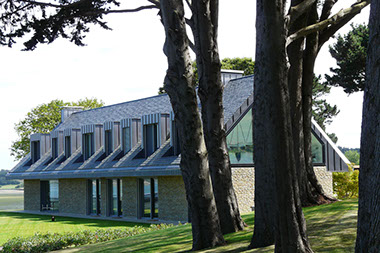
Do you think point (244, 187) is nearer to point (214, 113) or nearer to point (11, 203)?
point (214, 113)

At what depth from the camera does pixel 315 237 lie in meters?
9.65

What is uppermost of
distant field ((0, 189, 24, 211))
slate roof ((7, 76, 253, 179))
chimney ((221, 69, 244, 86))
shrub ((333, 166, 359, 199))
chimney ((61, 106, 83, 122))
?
chimney ((221, 69, 244, 86))

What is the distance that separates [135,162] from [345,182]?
13503mm

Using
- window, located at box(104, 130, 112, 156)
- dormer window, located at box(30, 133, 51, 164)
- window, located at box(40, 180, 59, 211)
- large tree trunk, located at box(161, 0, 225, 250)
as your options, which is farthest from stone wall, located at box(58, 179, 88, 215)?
large tree trunk, located at box(161, 0, 225, 250)

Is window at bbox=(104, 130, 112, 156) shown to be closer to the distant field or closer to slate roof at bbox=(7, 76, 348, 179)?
slate roof at bbox=(7, 76, 348, 179)

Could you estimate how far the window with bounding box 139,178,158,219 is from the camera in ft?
93.1

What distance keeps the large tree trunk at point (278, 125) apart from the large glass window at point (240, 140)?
16.8 m

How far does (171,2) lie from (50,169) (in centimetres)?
2987

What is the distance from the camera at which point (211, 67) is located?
11.7 m

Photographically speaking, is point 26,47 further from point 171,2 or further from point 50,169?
point 50,169

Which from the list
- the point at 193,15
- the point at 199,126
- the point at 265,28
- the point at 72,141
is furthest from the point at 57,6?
the point at 72,141

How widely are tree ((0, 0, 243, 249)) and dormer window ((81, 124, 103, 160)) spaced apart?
69.3 ft

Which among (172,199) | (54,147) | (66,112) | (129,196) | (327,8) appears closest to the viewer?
(327,8)

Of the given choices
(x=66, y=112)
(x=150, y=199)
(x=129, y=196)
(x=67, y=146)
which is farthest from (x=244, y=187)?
(x=66, y=112)
